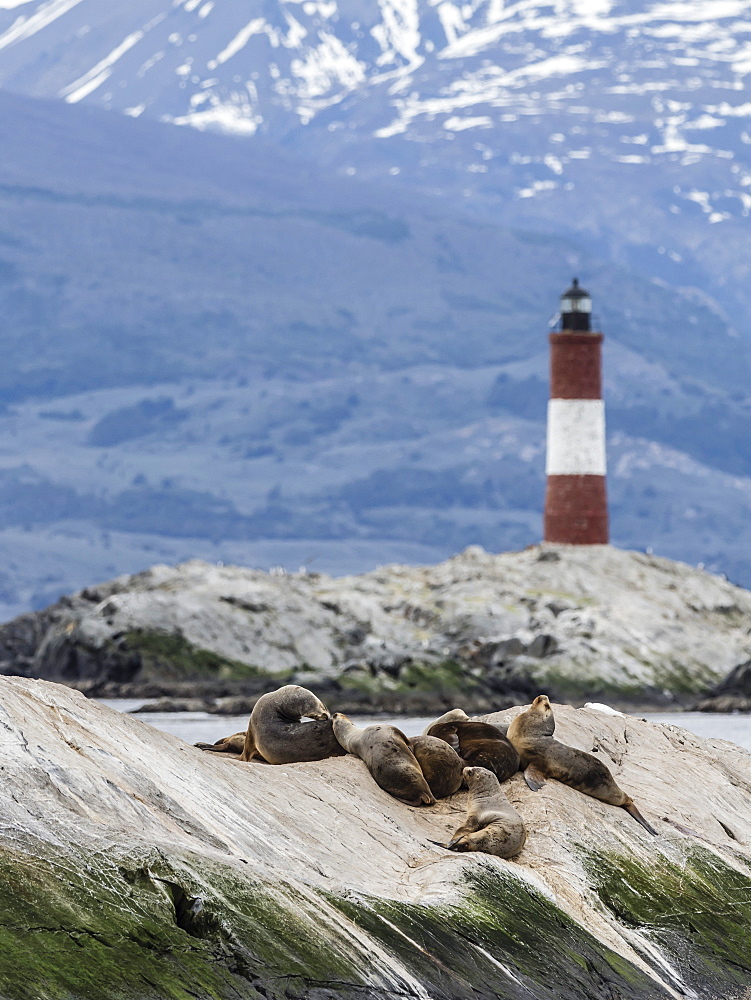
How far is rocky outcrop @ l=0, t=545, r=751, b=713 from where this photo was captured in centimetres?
6725

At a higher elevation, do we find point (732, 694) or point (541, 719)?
point (541, 719)

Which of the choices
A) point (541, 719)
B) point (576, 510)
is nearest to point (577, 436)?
point (576, 510)

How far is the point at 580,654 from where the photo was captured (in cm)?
7112

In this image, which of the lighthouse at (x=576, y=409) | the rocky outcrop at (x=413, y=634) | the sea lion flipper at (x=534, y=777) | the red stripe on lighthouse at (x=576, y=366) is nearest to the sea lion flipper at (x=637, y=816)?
the sea lion flipper at (x=534, y=777)

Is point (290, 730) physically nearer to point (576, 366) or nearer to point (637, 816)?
point (637, 816)

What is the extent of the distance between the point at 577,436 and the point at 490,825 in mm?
57978

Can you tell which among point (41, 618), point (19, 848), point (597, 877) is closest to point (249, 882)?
point (19, 848)

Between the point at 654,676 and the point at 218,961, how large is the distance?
59.4m

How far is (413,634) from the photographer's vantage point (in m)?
74.5

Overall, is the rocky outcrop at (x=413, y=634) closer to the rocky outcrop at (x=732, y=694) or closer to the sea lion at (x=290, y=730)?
the rocky outcrop at (x=732, y=694)

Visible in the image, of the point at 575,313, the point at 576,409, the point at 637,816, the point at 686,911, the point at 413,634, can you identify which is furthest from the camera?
the point at 575,313

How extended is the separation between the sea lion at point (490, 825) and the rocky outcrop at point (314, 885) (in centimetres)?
23

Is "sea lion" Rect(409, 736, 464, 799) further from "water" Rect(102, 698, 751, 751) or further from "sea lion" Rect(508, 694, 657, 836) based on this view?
"water" Rect(102, 698, 751, 751)

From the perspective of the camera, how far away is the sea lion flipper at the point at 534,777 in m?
19.6
